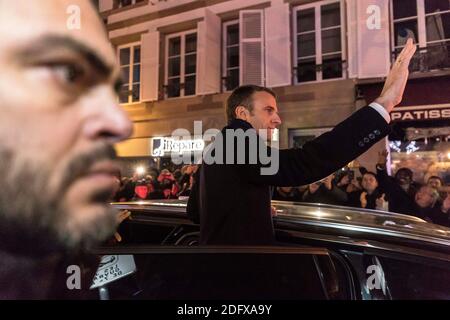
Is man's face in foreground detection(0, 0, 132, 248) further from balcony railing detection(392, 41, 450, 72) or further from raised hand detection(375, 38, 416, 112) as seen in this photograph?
balcony railing detection(392, 41, 450, 72)

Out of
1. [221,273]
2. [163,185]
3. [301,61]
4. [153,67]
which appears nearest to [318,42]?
[301,61]

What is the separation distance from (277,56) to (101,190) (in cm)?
656

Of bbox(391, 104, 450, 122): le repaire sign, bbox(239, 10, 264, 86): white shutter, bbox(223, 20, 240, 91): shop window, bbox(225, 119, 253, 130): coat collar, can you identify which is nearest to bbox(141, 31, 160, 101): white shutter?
bbox(223, 20, 240, 91): shop window

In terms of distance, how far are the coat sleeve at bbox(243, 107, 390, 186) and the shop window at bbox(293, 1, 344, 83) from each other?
19.4 feet

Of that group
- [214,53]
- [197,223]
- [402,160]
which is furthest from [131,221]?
[214,53]

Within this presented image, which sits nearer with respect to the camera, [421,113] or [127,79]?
[127,79]

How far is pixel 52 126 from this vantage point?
0.37 m

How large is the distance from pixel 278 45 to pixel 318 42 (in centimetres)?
69

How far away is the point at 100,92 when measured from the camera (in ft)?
1.34

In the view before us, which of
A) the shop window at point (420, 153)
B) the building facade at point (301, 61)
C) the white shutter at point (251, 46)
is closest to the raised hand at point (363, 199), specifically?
the building facade at point (301, 61)

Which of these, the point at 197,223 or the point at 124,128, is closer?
the point at 124,128

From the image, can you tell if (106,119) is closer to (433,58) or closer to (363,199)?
(363,199)

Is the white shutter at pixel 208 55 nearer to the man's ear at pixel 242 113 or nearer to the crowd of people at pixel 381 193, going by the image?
the crowd of people at pixel 381 193
